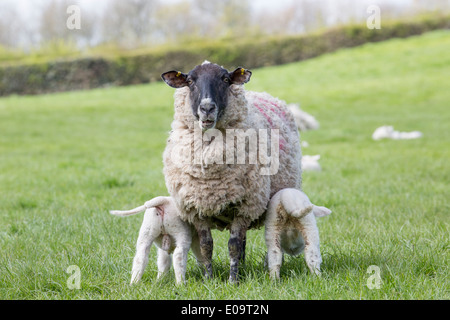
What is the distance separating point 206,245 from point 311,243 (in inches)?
29.0

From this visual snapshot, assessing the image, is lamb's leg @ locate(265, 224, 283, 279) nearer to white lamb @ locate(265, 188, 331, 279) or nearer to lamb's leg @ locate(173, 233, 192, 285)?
white lamb @ locate(265, 188, 331, 279)

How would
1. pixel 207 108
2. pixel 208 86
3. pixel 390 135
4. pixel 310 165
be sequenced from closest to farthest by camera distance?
pixel 207 108 < pixel 208 86 < pixel 310 165 < pixel 390 135

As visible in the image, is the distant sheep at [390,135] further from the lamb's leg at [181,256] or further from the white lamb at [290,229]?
the lamb's leg at [181,256]

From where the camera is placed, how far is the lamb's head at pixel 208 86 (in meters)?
3.64

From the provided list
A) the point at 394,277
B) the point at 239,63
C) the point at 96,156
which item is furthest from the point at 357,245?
the point at 239,63

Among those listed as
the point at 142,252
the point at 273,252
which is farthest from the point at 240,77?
the point at 142,252

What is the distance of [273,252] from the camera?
153 inches

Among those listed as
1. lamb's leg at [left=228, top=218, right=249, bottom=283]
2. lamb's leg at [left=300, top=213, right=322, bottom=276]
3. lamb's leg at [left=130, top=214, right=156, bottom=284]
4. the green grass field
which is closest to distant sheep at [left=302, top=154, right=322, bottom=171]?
the green grass field

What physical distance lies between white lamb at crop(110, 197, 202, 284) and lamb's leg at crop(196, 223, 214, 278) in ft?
0.36

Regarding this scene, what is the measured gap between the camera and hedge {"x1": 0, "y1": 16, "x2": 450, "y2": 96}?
30.7m

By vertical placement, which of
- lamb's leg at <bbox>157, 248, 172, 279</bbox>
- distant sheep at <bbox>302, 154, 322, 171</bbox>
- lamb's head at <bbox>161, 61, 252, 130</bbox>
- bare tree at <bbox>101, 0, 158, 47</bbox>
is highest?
bare tree at <bbox>101, 0, 158, 47</bbox>

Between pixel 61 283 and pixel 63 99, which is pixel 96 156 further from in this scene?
pixel 63 99

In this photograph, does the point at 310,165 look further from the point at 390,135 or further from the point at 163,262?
the point at 163,262
